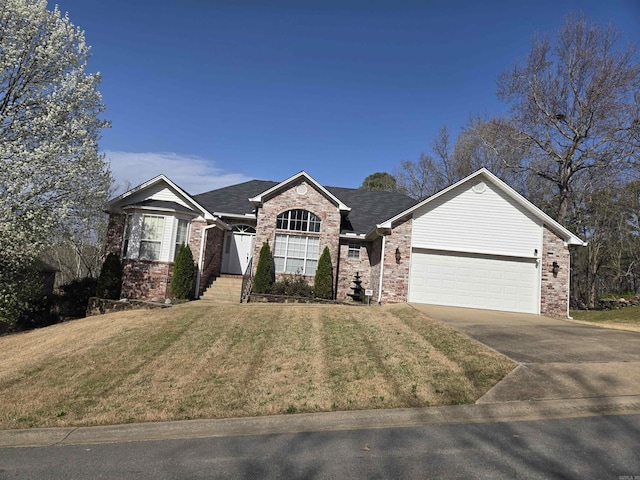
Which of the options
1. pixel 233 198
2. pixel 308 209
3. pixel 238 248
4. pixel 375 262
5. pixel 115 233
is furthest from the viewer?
pixel 233 198

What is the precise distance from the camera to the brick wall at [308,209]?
17969mm

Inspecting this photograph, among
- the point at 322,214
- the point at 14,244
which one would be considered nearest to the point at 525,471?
the point at 322,214

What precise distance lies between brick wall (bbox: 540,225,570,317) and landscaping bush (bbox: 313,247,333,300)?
26.9 feet

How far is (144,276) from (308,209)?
24.3ft

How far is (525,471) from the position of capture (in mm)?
3898

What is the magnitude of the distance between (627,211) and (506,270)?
68.4ft

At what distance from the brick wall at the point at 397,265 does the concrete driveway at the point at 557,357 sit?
312 cm

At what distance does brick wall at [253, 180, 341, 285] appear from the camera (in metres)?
18.0

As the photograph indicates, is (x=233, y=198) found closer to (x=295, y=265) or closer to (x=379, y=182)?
(x=295, y=265)

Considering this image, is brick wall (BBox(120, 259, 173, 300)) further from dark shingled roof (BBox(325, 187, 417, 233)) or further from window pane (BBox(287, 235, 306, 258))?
dark shingled roof (BBox(325, 187, 417, 233))

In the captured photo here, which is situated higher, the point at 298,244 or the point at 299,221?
the point at 299,221

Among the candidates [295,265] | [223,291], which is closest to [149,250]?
[223,291]

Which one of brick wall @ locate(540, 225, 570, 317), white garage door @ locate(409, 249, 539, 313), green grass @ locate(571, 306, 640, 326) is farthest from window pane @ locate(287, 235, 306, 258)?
green grass @ locate(571, 306, 640, 326)

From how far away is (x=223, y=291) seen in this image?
16938 mm
